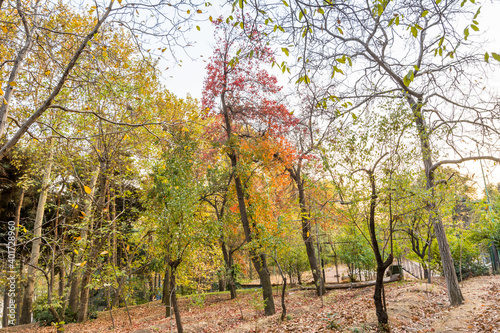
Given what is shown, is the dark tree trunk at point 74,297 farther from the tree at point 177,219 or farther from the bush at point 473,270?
the bush at point 473,270

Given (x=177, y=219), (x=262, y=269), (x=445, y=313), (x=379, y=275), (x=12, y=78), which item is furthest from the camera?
(x=262, y=269)

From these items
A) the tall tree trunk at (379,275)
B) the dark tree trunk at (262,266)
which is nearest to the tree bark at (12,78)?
the tall tree trunk at (379,275)

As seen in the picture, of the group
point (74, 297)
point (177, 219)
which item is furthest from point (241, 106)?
point (74, 297)

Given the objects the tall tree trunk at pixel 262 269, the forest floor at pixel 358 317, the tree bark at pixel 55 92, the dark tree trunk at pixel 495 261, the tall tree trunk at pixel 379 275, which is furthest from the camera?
the dark tree trunk at pixel 495 261

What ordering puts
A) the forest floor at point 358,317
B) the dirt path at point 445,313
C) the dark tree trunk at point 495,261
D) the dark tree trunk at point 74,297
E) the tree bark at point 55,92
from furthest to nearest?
the dark tree trunk at point 495,261 < the dark tree trunk at point 74,297 < the forest floor at point 358,317 < the dirt path at point 445,313 < the tree bark at point 55,92

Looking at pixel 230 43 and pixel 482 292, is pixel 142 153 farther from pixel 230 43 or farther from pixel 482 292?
pixel 482 292

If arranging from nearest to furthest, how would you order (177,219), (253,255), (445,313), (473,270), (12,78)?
1. (12,78)
2. (445,313)
3. (177,219)
4. (253,255)
5. (473,270)

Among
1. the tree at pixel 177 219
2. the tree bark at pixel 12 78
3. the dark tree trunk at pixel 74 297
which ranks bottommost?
the dark tree trunk at pixel 74 297

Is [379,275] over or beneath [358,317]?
over

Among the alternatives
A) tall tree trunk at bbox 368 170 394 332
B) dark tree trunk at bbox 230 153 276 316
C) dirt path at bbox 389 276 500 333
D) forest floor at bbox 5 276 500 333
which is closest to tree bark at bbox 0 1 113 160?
forest floor at bbox 5 276 500 333

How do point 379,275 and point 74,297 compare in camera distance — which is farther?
point 74,297

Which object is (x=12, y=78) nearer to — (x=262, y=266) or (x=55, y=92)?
(x=55, y=92)

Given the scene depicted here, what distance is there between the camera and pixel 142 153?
9156mm

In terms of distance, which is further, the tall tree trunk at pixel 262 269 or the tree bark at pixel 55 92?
the tall tree trunk at pixel 262 269
